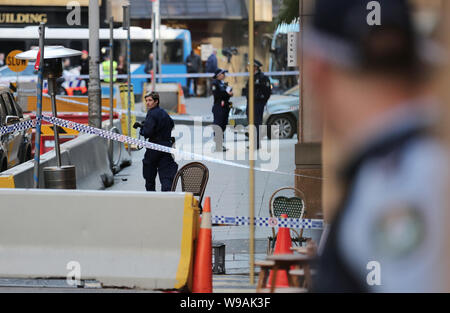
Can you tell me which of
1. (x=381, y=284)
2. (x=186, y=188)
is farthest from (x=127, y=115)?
(x=381, y=284)

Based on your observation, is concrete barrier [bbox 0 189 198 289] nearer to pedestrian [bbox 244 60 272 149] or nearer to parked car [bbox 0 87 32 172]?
parked car [bbox 0 87 32 172]

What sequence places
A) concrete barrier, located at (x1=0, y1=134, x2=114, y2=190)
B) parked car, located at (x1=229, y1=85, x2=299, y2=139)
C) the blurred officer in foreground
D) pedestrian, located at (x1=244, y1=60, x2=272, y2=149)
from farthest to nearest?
parked car, located at (x1=229, y1=85, x2=299, y2=139), pedestrian, located at (x1=244, y1=60, x2=272, y2=149), concrete barrier, located at (x1=0, y1=134, x2=114, y2=190), the blurred officer in foreground

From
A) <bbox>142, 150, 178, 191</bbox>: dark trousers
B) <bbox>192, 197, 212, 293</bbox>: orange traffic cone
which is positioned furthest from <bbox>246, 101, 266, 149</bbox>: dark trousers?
<bbox>192, 197, 212, 293</bbox>: orange traffic cone

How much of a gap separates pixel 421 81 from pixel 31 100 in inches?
983

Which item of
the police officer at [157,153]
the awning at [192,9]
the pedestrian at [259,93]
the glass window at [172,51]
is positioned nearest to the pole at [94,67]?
the police officer at [157,153]

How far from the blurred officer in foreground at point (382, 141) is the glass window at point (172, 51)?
37937 mm

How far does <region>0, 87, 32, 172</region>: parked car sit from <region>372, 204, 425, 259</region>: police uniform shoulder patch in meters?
10.8

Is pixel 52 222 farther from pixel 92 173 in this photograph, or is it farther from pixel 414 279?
pixel 92 173

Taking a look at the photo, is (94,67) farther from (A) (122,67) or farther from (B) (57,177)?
(A) (122,67)

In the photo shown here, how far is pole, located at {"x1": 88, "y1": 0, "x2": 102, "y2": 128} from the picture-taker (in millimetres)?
16922

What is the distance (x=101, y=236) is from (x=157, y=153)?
5.01 meters

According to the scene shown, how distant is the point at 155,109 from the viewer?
13.0m

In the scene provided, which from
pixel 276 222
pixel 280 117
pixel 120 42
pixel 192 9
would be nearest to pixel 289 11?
pixel 280 117

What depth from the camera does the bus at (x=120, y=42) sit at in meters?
39.1
